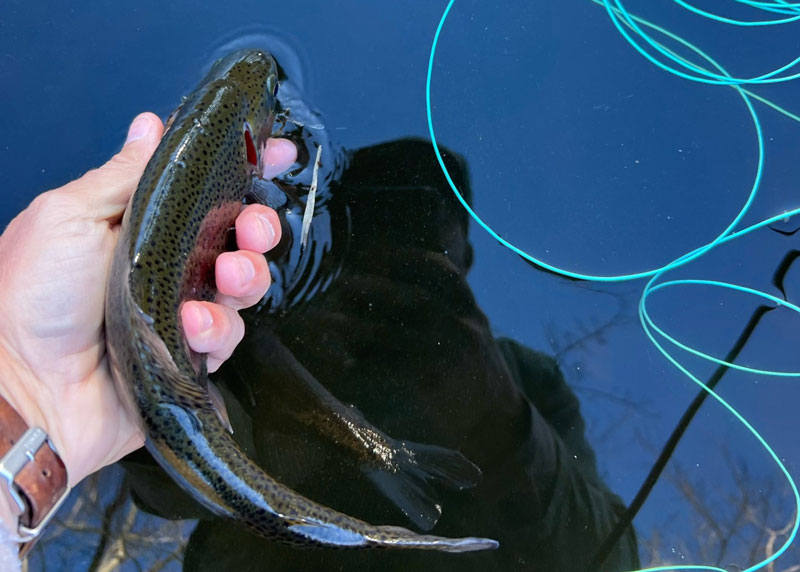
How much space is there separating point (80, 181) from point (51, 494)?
2.84 ft

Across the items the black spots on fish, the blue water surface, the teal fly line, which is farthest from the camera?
the teal fly line

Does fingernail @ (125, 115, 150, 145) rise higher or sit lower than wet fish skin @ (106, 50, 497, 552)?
higher

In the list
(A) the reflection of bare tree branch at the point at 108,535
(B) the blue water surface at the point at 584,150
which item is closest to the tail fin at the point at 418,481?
(B) the blue water surface at the point at 584,150

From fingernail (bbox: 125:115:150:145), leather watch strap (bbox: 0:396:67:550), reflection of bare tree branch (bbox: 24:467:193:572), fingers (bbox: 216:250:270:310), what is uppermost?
fingernail (bbox: 125:115:150:145)

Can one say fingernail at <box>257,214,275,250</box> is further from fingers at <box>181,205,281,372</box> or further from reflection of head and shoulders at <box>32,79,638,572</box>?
reflection of head and shoulders at <box>32,79,638,572</box>

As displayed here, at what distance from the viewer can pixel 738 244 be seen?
265 cm

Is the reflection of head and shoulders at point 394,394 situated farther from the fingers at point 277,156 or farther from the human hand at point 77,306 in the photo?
the human hand at point 77,306

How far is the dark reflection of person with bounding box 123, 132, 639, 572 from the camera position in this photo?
2.42 m

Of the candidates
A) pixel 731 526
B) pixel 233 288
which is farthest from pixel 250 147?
pixel 731 526

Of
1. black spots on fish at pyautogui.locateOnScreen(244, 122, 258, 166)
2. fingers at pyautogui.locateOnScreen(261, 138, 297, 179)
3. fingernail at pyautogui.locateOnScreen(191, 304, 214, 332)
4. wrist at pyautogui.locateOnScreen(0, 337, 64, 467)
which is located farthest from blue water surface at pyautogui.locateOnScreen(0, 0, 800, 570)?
fingernail at pyautogui.locateOnScreen(191, 304, 214, 332)

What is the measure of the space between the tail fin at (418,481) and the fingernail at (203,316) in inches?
36.0

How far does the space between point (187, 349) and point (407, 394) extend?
3.16 ft

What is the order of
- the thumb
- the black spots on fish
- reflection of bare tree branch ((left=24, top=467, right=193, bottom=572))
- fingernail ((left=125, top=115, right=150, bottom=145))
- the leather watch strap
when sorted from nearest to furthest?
the leather watch strap < the thumb < fingernail ((left=125, top=115, right=150, bottom=145)) < the black spots on fish < reflection of bare tree branch ((left=24, top=467, right=193, bottom=572))

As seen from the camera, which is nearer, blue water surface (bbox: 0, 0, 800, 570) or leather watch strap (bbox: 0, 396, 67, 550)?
leather watch strap (bbox: 0, 396, 67, 550)
